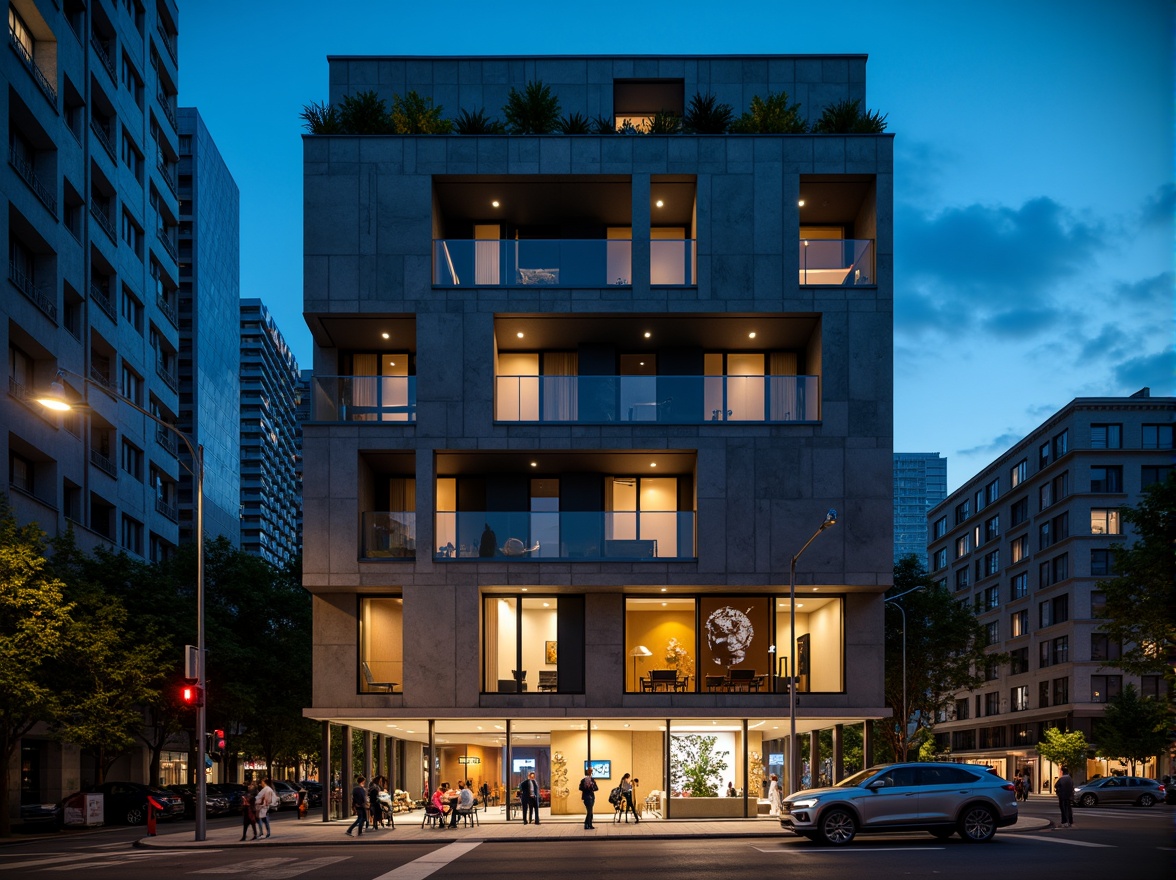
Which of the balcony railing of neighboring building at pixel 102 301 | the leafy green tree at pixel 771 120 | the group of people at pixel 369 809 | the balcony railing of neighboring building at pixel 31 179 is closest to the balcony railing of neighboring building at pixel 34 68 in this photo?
the balcony railing of neighboring building at pixel 31 179

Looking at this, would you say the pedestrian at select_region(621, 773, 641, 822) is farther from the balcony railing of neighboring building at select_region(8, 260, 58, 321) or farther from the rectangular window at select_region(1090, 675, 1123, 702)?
the rectangular window at select_region(1090, 675, 1123, 702)

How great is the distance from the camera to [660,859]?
22.4m

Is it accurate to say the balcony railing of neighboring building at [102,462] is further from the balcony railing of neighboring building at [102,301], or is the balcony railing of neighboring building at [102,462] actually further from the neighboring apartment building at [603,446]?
the neighboring apartment building at [603,446]

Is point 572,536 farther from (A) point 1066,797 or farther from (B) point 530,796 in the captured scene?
(A) point 1066,797

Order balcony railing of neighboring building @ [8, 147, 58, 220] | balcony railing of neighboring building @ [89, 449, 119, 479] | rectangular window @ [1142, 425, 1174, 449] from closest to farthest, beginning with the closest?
balcony railing of neighboring building @ [8, 147, 58, 220] → balcony railing of neighboring building @ [89, 449, 119, 479] → rectangular window @ [1142, 425, 1174, 449]

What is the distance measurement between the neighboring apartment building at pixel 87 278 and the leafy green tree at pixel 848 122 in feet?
84.7

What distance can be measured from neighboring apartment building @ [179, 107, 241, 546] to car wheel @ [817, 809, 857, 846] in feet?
273

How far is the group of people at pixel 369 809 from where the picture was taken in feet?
102

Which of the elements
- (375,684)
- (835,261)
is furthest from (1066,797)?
(375,684)

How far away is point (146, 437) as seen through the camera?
219 ft

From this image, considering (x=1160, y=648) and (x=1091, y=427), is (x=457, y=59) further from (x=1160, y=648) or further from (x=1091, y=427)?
(x=1091, y=427)

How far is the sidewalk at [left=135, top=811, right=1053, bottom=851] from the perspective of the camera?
28.6 metres

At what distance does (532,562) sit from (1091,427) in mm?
68638

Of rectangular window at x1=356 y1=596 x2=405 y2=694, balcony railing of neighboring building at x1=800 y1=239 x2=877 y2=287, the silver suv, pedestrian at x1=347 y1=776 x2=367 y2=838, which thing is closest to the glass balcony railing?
balcony railing of neighboring building at x1=800 y1=239 x2=877 y2=287
